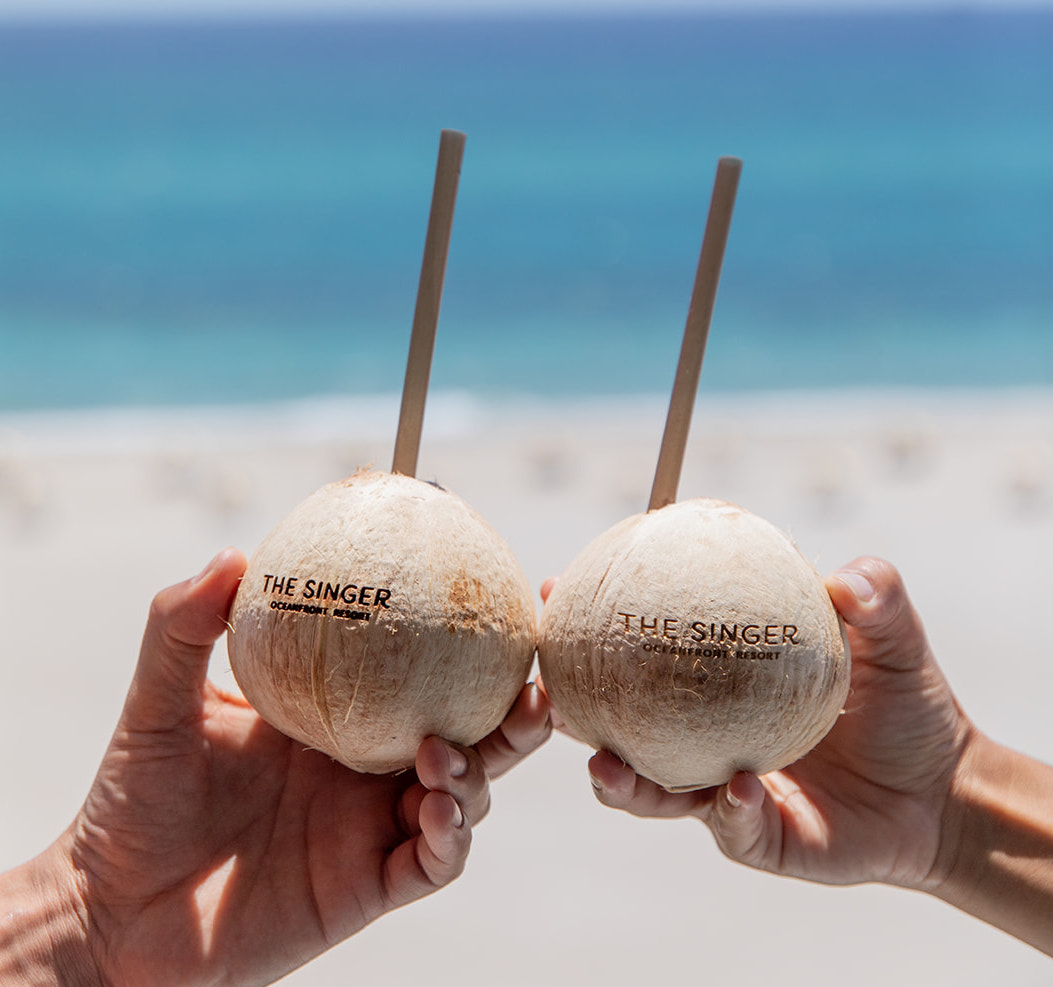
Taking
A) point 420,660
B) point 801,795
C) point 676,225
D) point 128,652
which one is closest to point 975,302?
point 676,225

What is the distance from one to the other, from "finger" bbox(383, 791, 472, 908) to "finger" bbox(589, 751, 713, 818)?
216 millimetres

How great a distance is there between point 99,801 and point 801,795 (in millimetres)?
1231

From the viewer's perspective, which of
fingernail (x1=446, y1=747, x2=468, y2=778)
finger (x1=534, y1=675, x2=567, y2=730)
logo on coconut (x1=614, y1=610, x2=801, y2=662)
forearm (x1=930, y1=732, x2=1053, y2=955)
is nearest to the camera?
logo on coconut (x1=614, y1=610, x2=801, y2=662)

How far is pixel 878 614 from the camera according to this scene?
5.74 feet

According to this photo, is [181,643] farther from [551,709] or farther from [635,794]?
[635,794]

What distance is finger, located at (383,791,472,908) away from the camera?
160 centimetres

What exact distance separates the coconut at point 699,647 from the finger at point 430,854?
0.24 m

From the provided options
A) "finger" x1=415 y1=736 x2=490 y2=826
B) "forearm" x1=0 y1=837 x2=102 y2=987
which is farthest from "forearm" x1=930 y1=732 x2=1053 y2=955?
"forearm" x1=0 y1=837 x2=102 y2=987

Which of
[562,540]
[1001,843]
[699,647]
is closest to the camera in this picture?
[699,647]

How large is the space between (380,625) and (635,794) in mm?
522

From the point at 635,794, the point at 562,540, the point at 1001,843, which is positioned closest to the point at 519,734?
the point at 635,794

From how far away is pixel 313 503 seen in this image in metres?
1.63

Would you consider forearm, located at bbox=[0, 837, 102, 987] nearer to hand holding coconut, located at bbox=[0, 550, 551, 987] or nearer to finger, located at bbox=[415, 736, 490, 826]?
hand holding coconut, located at bbox=[0, 550, 551, 987]

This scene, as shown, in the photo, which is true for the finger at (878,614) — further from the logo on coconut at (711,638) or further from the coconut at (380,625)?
the coconut at (380,625)
